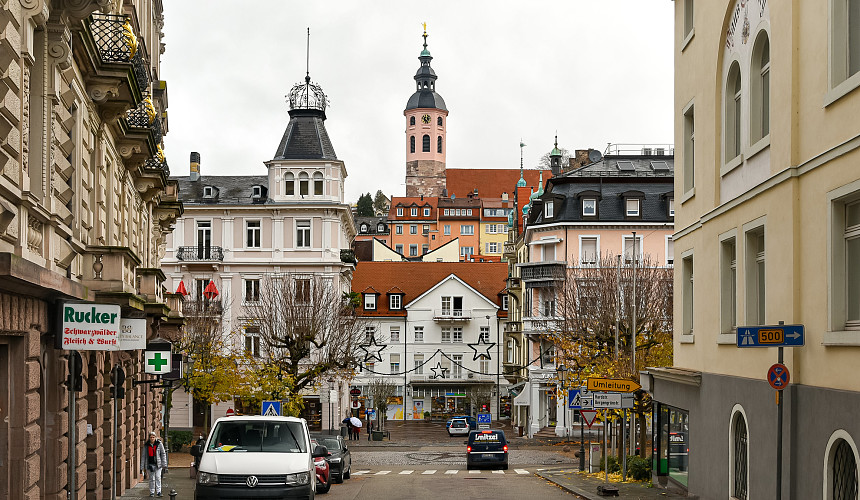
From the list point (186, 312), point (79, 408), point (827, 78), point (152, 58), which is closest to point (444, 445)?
point (186, 312)

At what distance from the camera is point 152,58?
35031mm

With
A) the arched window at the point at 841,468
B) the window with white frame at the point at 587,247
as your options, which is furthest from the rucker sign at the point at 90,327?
the window with white frame at the point at 587,247

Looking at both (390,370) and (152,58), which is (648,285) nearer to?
(152,58)

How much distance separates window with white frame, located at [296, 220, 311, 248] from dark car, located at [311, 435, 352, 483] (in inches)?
1235

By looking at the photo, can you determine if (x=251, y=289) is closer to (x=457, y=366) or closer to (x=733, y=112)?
(x=457, y=366)

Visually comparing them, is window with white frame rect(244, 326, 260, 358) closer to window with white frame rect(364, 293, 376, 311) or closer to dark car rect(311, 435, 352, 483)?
window with white frame rect(364, 293, 376, 311)

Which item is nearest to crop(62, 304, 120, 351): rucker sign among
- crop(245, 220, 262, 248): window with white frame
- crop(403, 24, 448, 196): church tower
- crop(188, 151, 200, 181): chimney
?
crop(245, 220, 262, 248): window with white frame

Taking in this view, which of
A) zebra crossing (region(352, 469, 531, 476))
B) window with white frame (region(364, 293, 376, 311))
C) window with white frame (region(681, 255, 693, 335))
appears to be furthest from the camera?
window with white frame (region(364, 293, 376, 311))

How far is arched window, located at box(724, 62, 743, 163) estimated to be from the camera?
792 inches

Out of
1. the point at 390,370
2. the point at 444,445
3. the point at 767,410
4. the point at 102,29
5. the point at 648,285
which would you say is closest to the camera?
the point at 767,410

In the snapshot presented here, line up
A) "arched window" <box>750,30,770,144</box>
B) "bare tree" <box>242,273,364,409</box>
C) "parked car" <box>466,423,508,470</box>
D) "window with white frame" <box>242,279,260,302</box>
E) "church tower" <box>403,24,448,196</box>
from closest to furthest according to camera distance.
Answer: "arched window" <box>750,30,770,144</box>, "parked car" <box>466,423,508,470</box>, "bare tree" <box>242,273,364,409</box>, "window with white frame" <box>242,279,260,302</box>, "church tower" <box>403,24,448,196</box>

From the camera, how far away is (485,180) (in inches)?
6880

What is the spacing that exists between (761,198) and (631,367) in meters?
17.9

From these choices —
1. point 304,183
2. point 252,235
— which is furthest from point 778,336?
point 252,235
